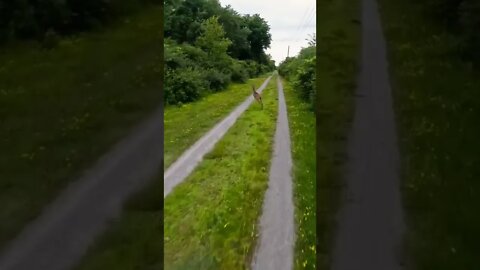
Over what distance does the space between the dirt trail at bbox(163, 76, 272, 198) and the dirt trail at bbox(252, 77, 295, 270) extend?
0.25 metres

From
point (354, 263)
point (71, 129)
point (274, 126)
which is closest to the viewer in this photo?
point (354, 263)

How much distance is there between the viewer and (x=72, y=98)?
2.46 m

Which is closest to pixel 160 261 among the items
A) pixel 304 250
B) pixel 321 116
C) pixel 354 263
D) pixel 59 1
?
pixel 304 250

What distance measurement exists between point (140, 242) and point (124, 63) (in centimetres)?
95

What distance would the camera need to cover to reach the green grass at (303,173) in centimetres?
234

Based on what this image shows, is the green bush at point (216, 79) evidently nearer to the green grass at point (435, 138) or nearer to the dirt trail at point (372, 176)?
the dirt trail at point (372, 176)

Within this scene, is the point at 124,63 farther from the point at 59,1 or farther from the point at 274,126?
the point at 274,126

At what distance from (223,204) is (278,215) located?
0.96 feet

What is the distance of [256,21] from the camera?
2.77 metres

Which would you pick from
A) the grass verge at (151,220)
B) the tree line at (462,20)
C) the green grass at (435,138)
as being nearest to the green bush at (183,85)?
the grass verge at (151,220)

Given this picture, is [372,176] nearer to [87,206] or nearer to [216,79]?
[216,79]

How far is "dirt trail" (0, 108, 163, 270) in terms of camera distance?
2.21 m

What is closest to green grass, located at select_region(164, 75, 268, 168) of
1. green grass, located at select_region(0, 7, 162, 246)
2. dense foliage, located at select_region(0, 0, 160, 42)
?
green grass, located at select_region(0, 7, 162, 246)

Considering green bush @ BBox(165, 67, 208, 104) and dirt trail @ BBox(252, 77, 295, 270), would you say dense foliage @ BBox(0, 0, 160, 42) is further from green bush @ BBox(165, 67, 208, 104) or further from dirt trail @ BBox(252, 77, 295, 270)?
dirt trail @ BBox(252, 77, 295, 270)
